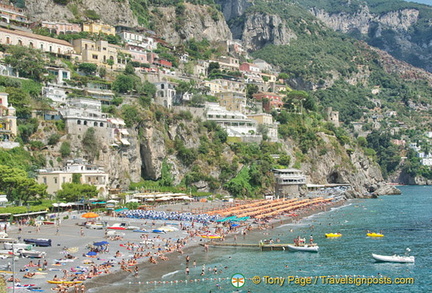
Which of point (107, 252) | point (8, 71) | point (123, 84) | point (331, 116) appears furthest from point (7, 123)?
point (331, 116)

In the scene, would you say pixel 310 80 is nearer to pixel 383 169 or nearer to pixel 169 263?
pixel 383 169

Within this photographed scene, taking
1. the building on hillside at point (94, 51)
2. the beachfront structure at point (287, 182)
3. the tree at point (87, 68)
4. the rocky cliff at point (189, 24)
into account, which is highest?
the rocky cliff at point (189, 24)

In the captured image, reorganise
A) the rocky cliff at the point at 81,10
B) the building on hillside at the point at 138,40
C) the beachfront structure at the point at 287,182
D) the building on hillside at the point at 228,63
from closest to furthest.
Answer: the beachfront structure at the point at 287,182 < the rocky cliff at the point at 81,10 < the building on hillside at the point at 138,40 < the building on hillside at the point at 228,63

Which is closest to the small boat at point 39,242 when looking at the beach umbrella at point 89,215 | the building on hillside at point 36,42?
the beach umbrella at point 89,215

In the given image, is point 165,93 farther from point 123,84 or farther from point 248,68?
point 248,68

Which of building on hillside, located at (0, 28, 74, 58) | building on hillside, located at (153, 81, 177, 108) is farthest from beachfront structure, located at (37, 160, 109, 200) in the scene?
building on hillside, located at (0, 28, 74, 58)

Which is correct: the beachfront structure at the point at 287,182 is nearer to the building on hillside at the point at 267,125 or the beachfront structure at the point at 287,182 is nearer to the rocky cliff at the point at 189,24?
the building on hillside at the point at 267,125
